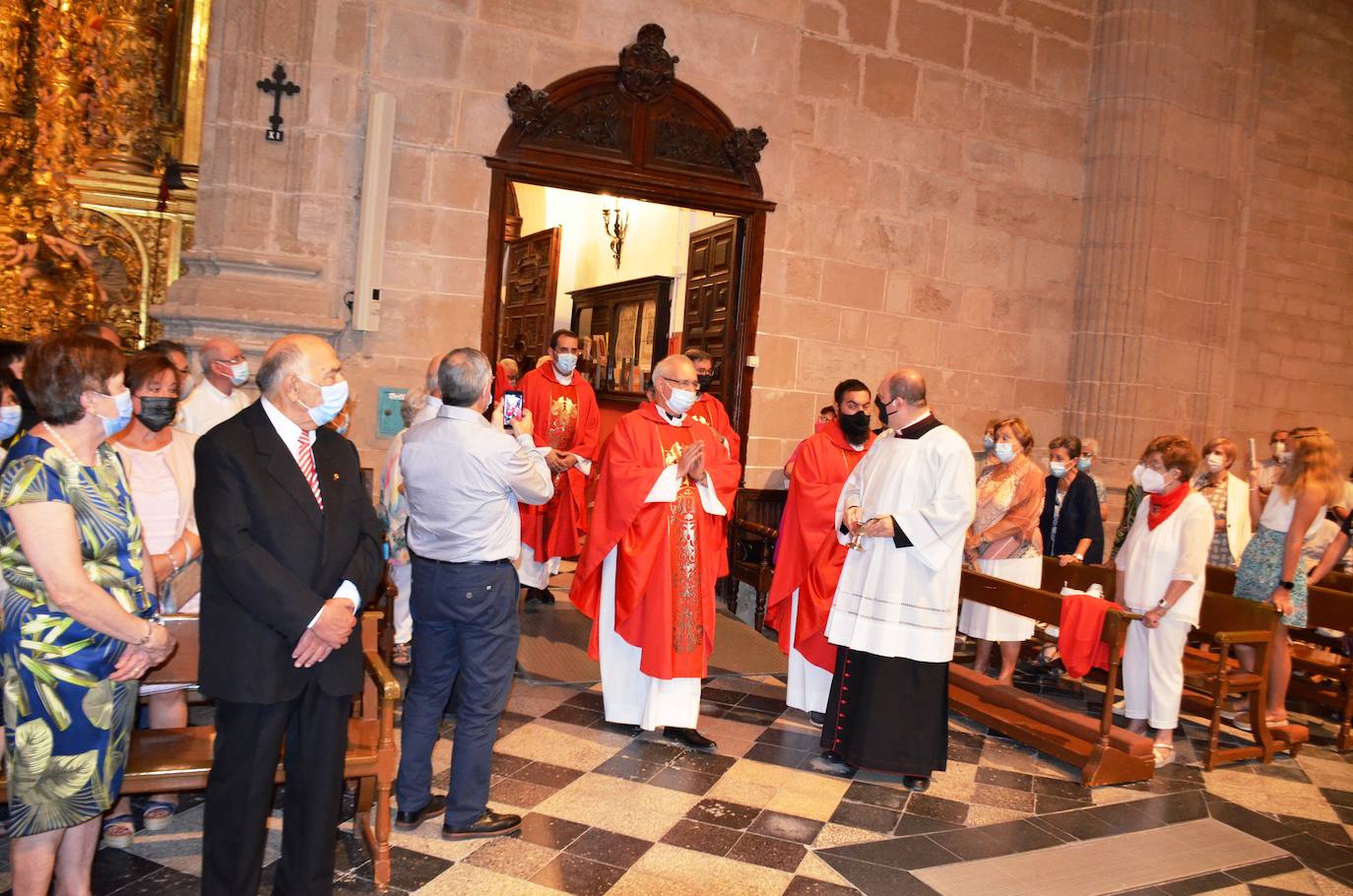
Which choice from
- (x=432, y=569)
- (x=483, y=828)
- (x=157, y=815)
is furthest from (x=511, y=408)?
(x=157, y=815)

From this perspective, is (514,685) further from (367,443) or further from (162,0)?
(162,0)

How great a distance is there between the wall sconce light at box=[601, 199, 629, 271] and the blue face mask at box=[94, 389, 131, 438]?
29.6ft

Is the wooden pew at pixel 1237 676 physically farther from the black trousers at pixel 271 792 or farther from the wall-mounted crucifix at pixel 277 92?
the wall-mounted crucifix at pixel 277 92

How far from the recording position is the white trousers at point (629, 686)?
493 centimetres

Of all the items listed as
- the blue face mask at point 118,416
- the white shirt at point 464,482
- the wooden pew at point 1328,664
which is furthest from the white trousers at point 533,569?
the wooden pew at point 1328,664

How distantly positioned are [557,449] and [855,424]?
9.43 ft

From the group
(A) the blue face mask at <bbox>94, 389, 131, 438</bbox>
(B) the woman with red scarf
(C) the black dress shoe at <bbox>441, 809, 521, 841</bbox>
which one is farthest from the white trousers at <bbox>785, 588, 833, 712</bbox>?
(A) the blue face mask at <bbox>94, 389, 131, 438</bbox>

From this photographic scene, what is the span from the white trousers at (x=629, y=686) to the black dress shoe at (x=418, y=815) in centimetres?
129

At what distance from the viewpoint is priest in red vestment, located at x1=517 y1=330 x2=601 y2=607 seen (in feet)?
24.1

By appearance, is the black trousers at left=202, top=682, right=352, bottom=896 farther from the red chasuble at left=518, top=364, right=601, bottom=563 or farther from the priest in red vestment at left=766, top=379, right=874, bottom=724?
the red chasuble at left=518, top=364, right=601, bottom=563

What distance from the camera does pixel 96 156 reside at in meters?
7.68

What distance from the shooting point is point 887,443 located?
15.4ft

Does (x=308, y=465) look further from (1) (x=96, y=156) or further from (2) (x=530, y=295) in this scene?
(2) (x=530, y=295)

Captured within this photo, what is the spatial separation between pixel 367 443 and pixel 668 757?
338 centimetres
